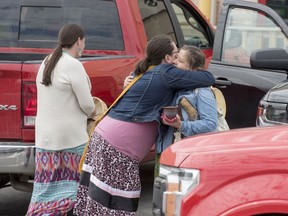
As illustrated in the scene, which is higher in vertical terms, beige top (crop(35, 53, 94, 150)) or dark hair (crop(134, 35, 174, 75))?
dark hair (crop(134, 35, 174, 75))

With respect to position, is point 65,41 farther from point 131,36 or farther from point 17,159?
point 131,36

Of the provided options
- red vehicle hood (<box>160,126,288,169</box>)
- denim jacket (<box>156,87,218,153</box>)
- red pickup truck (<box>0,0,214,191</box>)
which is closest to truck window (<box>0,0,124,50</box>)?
red pickup truck (<box>0,0,214,191</box>)

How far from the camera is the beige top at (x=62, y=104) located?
6.16 meters

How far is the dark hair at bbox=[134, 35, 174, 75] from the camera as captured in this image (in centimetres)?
560

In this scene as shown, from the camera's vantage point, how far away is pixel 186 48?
568cm

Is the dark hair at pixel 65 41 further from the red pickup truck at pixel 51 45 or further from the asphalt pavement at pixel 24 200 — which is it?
the asphalt pavement at pixel 24 200

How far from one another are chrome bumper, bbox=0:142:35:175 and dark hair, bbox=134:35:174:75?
1.25 meters

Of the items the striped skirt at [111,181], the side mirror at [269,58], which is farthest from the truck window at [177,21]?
the striped skirt at [111,181]

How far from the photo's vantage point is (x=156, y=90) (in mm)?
5516

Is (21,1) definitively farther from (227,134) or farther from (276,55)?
(227,134)

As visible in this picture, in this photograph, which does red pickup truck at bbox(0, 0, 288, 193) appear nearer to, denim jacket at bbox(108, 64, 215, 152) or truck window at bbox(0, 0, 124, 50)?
truck window at bbox(0, 0, 124, 50)

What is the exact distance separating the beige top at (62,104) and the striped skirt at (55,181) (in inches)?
3.3

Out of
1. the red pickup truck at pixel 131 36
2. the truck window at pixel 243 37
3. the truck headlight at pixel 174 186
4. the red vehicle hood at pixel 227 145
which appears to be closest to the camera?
the red vehicle hood at pixel 227 145

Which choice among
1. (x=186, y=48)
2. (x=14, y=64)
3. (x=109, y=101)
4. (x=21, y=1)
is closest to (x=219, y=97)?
(x=186, y=48)
